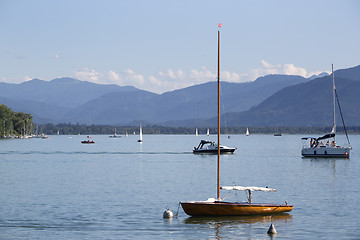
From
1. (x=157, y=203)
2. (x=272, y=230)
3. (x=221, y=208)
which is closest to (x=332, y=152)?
(x=157, y=203)

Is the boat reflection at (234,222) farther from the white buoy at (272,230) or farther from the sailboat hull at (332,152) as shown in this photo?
the sailboat hull at (332,152)

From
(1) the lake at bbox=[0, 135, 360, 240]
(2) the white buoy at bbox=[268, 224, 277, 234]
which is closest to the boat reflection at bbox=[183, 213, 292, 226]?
(1) the lake at bbox=[0, 135, 360, 240]

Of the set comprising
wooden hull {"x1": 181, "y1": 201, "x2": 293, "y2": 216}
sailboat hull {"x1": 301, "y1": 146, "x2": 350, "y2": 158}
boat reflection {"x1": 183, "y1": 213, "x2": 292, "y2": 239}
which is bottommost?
boat reflection {"x1": 183, "y1": 213, "x2": 292, "y2": 239}

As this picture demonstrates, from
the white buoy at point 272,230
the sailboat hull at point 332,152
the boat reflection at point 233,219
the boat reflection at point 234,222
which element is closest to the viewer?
the white buoy at point 272,230

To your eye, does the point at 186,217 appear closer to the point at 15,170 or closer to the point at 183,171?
the point at 183,171

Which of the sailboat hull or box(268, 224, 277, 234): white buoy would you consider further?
the sailboat hull

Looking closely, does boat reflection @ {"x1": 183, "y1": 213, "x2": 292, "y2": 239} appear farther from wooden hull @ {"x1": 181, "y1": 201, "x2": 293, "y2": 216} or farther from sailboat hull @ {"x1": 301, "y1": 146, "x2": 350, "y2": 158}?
sailboat hull @ {"x1": 301, "y1": 146, "x2": 350, "y2": 158}

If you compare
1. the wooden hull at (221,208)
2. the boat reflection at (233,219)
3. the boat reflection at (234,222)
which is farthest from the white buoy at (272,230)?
the wooden hull at (221,208)

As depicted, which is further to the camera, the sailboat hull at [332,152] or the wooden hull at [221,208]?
the sailboat hull at [332,152]

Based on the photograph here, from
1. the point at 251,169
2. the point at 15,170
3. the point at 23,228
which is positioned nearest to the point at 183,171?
the point at 251,169

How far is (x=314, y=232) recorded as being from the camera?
49188 millimetres

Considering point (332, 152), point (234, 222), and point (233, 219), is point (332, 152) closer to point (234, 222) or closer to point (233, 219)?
point (233, 219)

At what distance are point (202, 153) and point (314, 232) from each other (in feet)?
394

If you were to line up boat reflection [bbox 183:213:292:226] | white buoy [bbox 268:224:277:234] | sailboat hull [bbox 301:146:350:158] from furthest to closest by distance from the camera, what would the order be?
sailboat hull [bbox 301:146:350:158] < boat reflection [bbox 183:213:292:226] < white buoy [bbox 268:224:277:234]
